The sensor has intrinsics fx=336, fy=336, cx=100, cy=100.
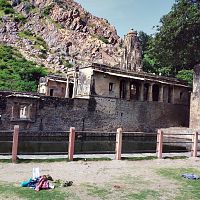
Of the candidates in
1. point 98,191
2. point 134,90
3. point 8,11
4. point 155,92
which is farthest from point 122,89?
point 8,11

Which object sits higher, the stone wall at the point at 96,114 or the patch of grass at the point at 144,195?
the stone wall at the point at 96,114

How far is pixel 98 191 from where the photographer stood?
25.6 feet

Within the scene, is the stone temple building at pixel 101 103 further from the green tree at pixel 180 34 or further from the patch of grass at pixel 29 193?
the patch of grass at pixel 29 193

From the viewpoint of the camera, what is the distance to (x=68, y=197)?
7.11 meters

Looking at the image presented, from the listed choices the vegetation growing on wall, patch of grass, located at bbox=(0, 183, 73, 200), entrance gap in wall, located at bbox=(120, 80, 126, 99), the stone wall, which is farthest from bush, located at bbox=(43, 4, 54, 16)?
→ patch of grass, located at bbox=(0, 183, 73, 200)

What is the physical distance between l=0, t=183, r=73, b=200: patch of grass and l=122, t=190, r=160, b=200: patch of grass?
4.46ft

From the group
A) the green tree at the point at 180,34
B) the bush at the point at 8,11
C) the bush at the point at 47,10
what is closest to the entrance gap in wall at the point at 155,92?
the green tree at the point at 180,34

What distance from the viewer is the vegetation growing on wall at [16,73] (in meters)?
45.2

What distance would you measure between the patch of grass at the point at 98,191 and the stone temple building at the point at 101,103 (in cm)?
1776

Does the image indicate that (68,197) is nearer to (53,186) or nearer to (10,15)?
(53,186)

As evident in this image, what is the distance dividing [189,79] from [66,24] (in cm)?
4775

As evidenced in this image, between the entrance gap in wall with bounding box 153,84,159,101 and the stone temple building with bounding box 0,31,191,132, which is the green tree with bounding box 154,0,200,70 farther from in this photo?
the entrance gap in wall with bounding box 153,84,159,101

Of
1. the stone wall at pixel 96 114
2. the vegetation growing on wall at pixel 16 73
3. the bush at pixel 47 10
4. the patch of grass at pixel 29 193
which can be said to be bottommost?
the patch of grass at pixel 29 193

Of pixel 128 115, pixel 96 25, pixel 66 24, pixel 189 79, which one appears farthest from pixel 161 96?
pixel 96 25
